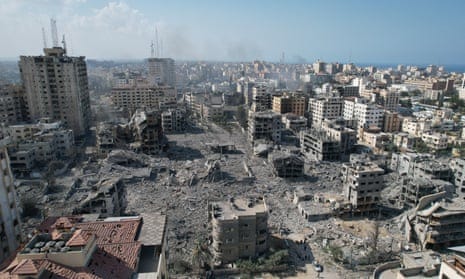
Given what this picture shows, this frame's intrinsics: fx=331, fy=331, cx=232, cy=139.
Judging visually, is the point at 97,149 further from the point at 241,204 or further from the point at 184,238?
the point at 241,204

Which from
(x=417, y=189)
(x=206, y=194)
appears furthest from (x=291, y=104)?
(x=417, y=189)

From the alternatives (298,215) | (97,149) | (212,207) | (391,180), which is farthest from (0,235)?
(391,180)

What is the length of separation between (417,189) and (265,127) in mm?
20589

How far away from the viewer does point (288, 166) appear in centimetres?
3070

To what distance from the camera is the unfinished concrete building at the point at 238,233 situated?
695 inches

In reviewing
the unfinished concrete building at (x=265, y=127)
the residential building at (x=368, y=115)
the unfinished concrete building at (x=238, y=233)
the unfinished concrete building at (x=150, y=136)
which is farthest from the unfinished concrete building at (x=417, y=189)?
the unfinished concrete building at (x=150, y=136)

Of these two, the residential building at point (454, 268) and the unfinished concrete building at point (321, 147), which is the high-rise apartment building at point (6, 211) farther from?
the unfinished concrete building at point (321, 147)

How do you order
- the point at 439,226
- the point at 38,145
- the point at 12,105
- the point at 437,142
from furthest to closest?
the point at 12,105, the point at 437,142, the point at 38,145, the point at 439,226

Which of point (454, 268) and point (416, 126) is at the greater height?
point (454, 268)

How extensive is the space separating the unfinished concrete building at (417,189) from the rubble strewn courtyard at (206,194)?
2742mm

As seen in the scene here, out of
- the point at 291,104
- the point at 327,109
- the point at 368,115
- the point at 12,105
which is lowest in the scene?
the point at 368,115

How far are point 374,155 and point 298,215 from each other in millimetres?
16561

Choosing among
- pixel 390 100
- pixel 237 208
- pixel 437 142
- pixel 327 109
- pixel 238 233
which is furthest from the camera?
pixel 390 100

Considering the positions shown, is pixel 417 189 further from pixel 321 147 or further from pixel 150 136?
pixel 150 136
